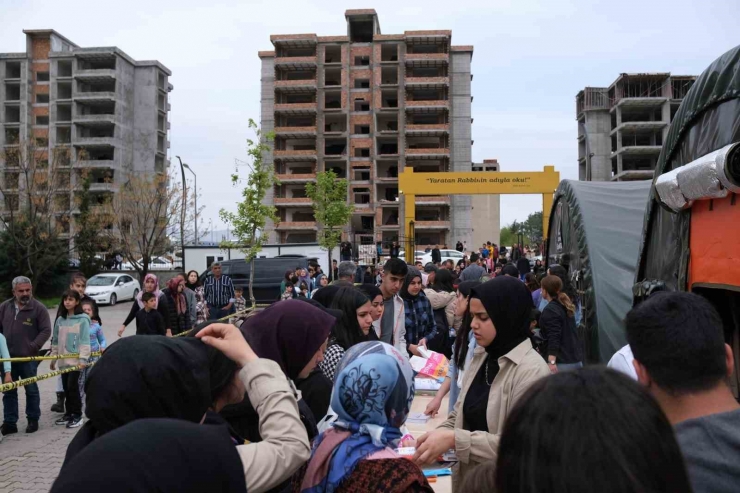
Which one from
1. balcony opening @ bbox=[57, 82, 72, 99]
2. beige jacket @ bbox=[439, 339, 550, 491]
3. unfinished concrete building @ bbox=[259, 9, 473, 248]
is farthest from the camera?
balcony opening @ bbox=[57, 82, 72, 99]

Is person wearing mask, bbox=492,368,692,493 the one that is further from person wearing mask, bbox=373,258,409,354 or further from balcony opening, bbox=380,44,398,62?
balcony opening, bbox=380,44,398,62

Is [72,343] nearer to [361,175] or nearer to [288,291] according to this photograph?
[288,291]

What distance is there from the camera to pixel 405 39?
62.7 metres

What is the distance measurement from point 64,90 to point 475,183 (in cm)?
5648

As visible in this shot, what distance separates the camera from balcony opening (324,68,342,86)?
65.6 metres

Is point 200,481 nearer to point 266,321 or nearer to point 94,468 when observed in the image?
point 94,468

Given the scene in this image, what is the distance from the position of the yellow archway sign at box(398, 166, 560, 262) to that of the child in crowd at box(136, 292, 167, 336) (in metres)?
17.0

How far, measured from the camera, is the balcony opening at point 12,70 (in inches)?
2633

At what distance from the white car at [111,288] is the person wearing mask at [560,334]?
26776 mm

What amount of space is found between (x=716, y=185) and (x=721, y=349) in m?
2.09

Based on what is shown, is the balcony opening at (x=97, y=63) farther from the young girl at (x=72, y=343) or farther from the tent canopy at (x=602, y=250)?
the tent canopy at (x=602, y=250)

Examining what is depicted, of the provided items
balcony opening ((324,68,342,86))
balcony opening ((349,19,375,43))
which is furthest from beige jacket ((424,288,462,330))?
balcony opening ((349,19,375,43))

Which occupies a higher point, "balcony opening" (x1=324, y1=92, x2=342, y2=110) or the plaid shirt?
"balcony opening" (x1=324, y1=92, x2=342, y2=110)

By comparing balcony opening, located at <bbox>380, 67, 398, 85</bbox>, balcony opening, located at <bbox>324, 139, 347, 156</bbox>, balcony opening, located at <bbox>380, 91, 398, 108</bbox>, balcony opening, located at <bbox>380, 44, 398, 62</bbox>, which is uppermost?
balcony opening, located at <bbox>380, 44, 398, 62</bbox>
